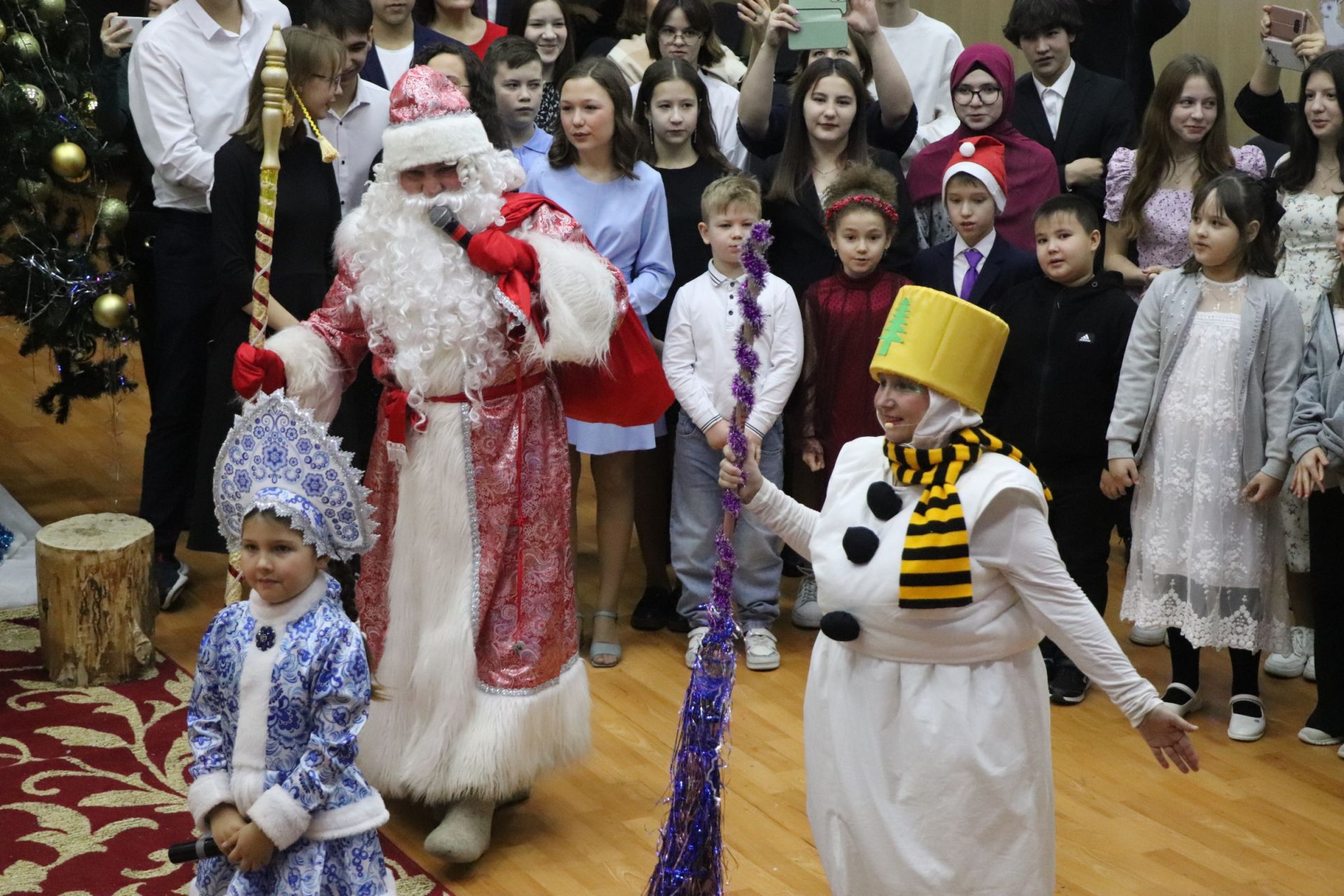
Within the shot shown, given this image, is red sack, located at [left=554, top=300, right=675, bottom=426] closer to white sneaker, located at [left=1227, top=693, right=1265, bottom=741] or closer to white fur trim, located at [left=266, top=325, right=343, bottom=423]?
white fur trim, located at [left=266, top=325, right=343, bottom=423]

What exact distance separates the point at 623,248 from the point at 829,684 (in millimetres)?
2281

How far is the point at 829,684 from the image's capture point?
3055 millimetres

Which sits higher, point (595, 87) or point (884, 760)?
point (595, 87)

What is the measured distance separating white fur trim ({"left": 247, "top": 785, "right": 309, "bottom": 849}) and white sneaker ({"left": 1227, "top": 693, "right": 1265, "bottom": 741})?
2944 mm

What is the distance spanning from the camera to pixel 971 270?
16.6 ft

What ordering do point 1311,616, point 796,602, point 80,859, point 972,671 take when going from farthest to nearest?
point 796,602
point 1311,616
point 80,859
point 972,671

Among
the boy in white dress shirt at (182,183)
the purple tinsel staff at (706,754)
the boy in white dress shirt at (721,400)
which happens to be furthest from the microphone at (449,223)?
the boy in white dress shirt at (182,183)

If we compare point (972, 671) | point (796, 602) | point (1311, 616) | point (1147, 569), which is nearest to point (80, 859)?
point (972, 671)

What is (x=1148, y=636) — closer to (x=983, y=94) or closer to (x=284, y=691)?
(x=983, y=94)

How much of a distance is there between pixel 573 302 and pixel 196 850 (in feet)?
5.16

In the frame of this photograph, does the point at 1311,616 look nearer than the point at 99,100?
Yes

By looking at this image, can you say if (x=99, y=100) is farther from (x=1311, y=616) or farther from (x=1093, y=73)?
(x=1311, y=616)

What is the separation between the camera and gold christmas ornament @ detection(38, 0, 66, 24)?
16.9ft

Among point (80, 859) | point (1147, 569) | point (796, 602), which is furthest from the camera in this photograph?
point (796, 602)
